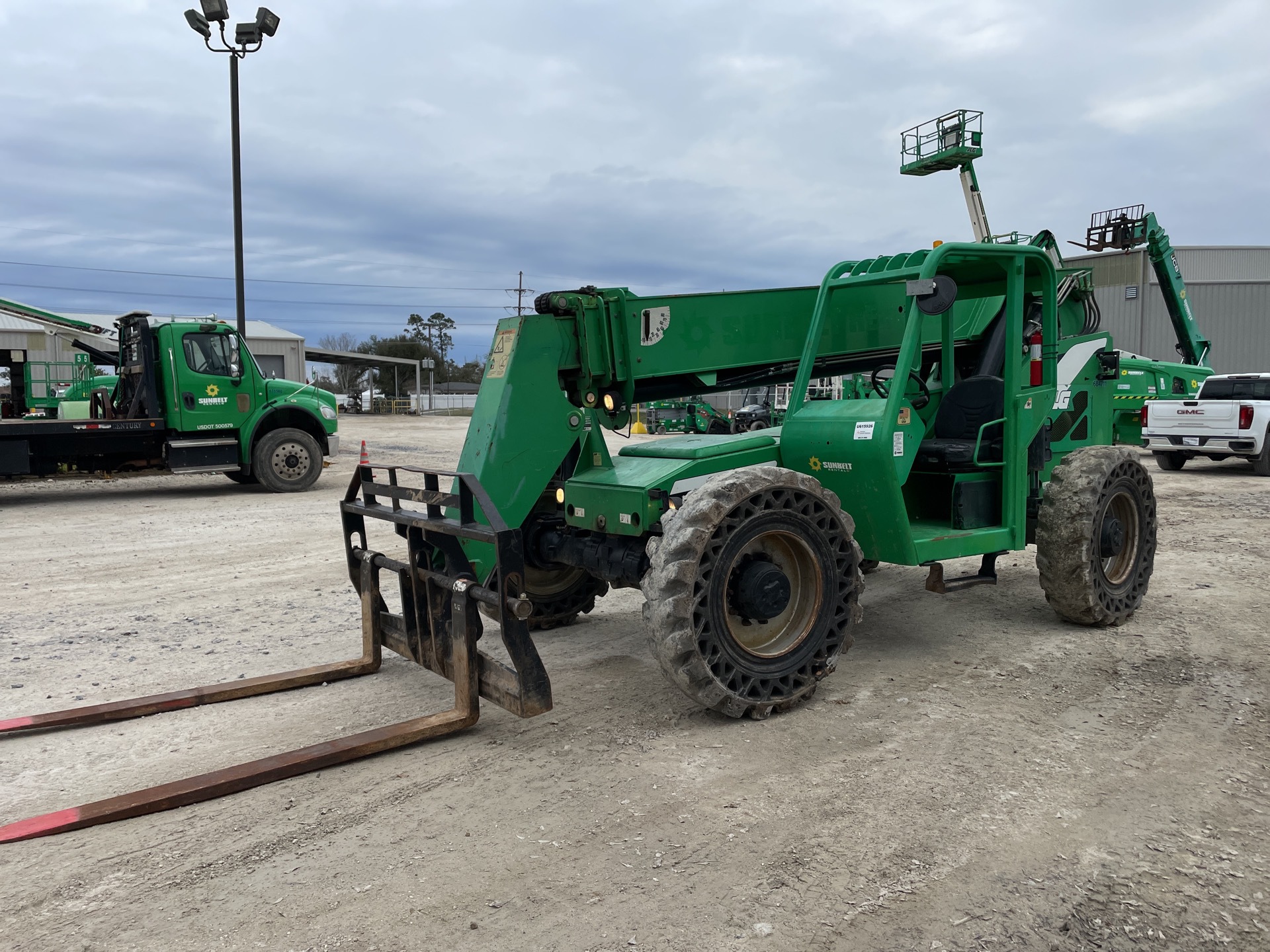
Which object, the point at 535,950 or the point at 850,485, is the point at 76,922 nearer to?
the point at 535,950

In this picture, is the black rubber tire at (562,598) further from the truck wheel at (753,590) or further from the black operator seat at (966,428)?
the black operator seat at (966,428)

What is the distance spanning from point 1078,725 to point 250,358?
13590 millimetres

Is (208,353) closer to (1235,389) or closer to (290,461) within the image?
(290,461)

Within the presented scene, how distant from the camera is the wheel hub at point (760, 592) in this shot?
4.62m

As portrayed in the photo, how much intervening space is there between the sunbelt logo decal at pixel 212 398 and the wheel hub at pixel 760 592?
40.3 feet

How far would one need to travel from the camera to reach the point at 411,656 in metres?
5.07

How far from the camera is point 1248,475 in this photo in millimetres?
16844

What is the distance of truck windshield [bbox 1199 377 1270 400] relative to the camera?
16953mm

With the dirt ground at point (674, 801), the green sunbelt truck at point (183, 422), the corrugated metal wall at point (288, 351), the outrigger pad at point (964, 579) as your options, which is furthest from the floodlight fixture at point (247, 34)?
the corrugated metal wall at point (288, 351)

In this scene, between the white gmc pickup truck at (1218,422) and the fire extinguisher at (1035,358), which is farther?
the white gmc pickup truck at (1218,422)

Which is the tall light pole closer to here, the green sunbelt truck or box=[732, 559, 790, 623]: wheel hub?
the green sunbelt truck

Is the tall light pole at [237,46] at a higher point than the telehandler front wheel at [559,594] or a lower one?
A: higher

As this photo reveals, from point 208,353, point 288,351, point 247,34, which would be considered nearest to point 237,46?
point 247,34

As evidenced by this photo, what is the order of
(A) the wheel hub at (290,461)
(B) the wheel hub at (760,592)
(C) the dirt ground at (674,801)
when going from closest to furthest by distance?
(C) the dirt ground at (674,801)
(B) the wheel hub at (760,592)
(A) the wheel hub at (290,461)
